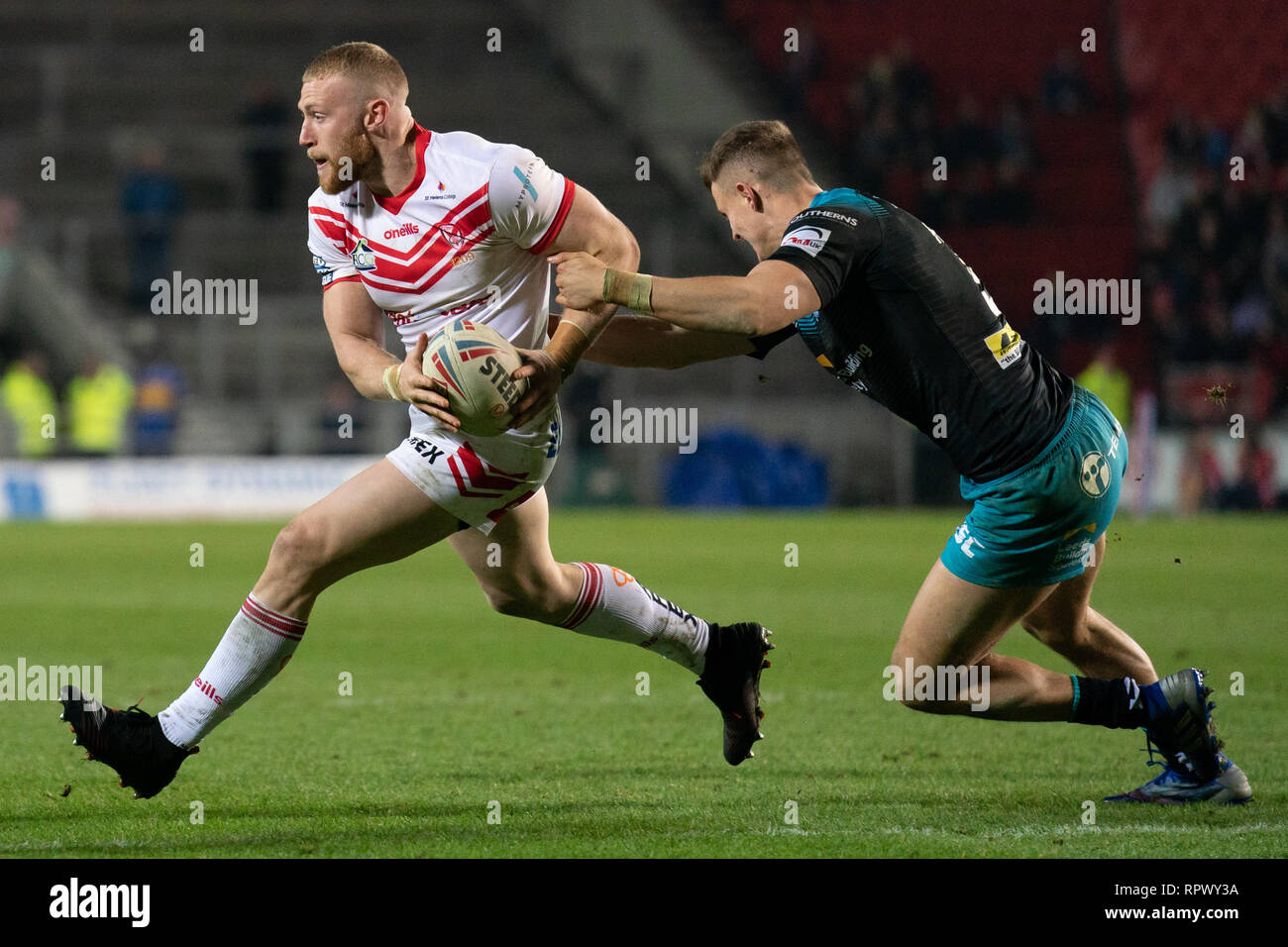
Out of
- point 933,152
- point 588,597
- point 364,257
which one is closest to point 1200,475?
point 933,152

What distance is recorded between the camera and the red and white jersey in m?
5.27

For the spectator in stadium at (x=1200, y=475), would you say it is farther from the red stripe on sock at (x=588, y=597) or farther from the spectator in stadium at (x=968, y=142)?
the red stripe on sock at (x=588, y=597)

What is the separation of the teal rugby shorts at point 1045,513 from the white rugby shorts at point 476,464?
1382 mm

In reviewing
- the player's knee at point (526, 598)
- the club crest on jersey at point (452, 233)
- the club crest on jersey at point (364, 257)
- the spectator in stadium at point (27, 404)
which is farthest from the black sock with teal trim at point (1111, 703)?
the spectator in stadium at point (27, 404)

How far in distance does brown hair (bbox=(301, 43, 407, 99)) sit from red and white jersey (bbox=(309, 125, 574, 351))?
0.70 ft

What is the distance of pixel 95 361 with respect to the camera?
21.5m

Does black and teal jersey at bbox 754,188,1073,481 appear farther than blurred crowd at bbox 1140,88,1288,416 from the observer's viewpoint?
No

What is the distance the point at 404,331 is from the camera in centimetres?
564

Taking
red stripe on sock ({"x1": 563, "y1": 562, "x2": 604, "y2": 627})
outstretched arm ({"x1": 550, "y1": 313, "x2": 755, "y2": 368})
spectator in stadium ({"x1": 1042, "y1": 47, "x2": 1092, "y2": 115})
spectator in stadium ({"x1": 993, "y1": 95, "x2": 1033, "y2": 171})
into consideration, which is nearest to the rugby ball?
outstretched arm ({"x1": 550, "y1": 313, "x2": 755, "y2": 368})

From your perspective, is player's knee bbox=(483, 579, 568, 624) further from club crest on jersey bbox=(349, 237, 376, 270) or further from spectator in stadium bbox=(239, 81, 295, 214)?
spectator in stadium bbox=(239, 81, 295, 214)

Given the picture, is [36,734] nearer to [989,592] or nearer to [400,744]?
[400,744]

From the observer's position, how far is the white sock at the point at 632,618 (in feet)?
19.4


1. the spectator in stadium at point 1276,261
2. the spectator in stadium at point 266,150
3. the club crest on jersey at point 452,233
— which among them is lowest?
the club crest on jersey at point 452,233
